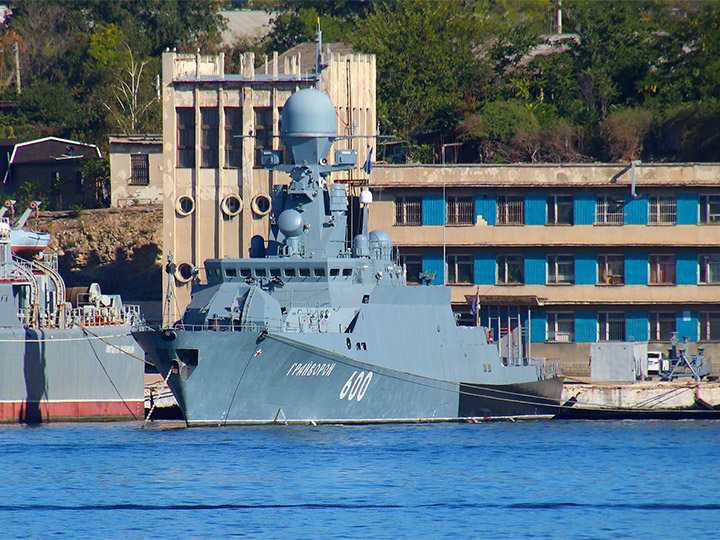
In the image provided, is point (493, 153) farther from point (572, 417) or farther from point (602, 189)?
point (572, 417)

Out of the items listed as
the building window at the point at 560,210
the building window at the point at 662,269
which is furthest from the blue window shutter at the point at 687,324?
the building window at the point at 560,210

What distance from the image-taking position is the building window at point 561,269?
51.9 meters

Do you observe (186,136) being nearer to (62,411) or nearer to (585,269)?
(62,411)

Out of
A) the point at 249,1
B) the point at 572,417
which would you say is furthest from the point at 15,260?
the point at 249,1

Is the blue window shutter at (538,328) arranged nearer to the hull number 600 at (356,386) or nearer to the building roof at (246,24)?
the hull number 600 at (356,386)

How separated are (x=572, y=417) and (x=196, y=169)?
18.5m

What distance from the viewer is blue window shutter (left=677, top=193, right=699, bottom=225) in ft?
169

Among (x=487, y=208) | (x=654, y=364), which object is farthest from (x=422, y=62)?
(x=654, y=364)

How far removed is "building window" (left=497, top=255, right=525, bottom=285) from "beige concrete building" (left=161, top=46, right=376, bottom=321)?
792 centimetres

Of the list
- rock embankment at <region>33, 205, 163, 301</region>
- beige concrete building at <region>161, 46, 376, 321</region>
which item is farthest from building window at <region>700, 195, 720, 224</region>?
rock embankment at <region>33, 205, 163, 301</region>

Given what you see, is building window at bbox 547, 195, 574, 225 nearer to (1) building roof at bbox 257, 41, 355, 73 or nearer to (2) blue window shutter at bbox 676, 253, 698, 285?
(2) blue window shutter at bbox 676, 253, 698, 285

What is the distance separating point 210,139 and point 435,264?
10.7 meters

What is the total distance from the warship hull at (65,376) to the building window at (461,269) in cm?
1482

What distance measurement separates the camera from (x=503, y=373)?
4450cm
